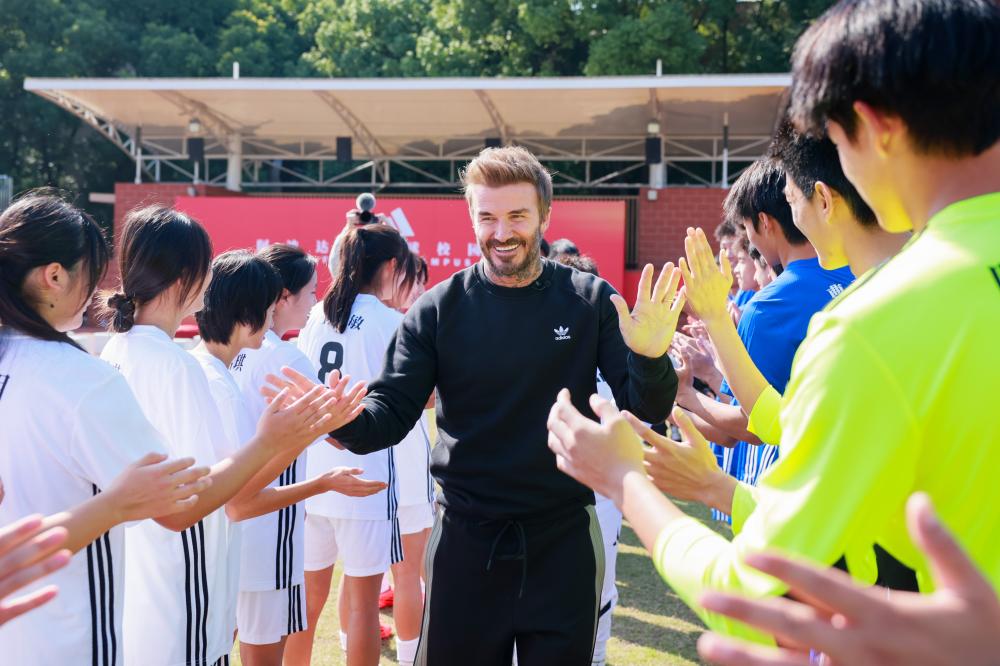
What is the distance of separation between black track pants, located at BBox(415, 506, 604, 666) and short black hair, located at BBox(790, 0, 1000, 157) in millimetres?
1965

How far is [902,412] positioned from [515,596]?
1986 mm

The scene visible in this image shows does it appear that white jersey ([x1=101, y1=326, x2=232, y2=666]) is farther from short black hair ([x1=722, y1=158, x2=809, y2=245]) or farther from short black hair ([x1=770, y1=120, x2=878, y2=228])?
short black hair ([x1=722, y1=158, x2=809, y2=245])

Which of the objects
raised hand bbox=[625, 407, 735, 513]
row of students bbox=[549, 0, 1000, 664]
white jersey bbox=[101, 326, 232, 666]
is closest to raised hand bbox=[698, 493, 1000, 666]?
row of students bbox=[549, 0, 1000, 664]

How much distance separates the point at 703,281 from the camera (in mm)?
2904

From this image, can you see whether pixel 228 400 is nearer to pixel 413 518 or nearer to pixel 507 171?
pixel 507 171

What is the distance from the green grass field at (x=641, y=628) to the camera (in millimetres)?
4957

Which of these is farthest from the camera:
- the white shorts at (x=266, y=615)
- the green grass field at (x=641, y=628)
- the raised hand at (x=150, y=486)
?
the green grass field at (x=641, y=628)

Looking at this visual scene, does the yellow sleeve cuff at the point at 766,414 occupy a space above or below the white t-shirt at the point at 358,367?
above

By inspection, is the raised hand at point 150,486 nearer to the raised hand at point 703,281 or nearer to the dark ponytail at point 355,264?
the raised hand at point 703,281

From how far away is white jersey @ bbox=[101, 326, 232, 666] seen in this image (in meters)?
2.76

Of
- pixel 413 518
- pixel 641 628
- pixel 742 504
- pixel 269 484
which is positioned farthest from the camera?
pixel 641 628

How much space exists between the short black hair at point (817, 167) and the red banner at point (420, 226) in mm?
11984

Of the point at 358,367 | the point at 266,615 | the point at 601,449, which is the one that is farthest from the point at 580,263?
the point at 601,449

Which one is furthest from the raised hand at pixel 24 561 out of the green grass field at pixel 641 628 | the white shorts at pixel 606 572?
the green grass field at pixel 641 628
